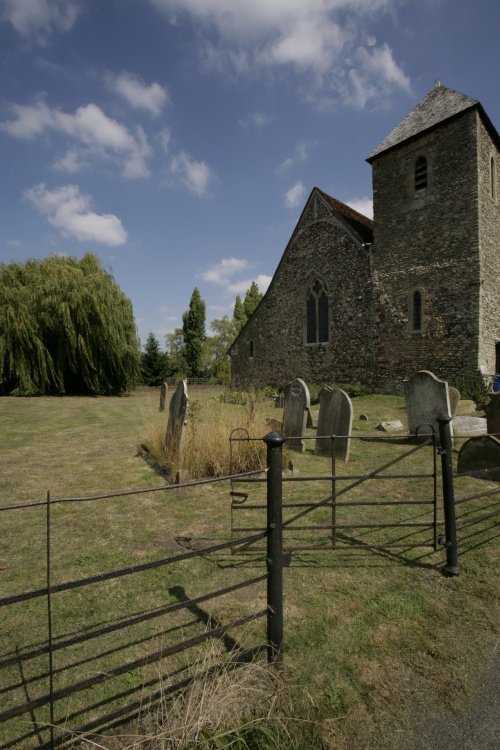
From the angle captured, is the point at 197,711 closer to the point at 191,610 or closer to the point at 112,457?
the point at 191,610

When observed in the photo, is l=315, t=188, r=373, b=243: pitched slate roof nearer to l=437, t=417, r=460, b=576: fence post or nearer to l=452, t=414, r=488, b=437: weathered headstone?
l=452, t=414, r=488, b=437: weathered headstone

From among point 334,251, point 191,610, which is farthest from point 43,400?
point 191,610

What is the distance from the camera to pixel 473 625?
2.90 meters

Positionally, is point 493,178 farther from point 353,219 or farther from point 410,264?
point 353,219

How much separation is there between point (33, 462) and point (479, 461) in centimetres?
795

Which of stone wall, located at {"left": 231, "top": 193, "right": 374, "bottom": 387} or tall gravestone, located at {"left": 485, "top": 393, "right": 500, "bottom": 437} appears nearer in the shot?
tall gravestone, located at {"left": 485, "top": 393, "right": 500, "bottom": 437}

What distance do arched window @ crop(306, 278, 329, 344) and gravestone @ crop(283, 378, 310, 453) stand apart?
12355 millimetres

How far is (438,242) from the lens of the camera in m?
16.7

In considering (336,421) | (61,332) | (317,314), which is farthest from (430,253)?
(61,332)

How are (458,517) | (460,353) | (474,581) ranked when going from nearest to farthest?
(474,581)
(458,517)
(460,353)

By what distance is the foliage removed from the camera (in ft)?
48.3

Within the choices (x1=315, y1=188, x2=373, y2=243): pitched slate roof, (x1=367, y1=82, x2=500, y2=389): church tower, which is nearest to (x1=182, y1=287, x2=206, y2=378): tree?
(x1=315, y1=188, x2=373, y2=243): pitched slate roof

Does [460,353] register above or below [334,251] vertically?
below

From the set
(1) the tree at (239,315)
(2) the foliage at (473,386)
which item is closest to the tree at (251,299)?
(1) the tree at (239,315)
